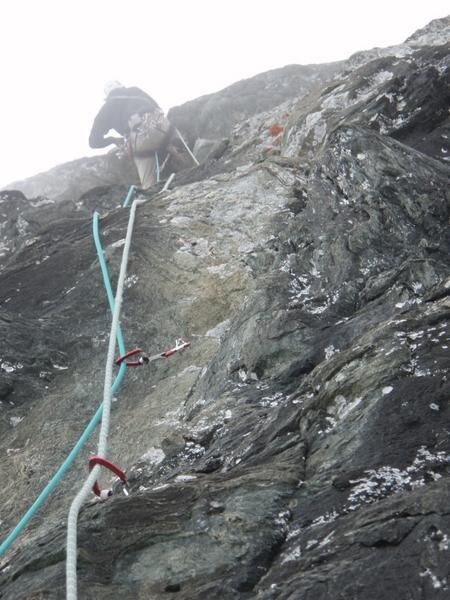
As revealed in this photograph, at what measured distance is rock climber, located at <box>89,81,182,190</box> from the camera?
20.3 metres

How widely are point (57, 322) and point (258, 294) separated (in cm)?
295

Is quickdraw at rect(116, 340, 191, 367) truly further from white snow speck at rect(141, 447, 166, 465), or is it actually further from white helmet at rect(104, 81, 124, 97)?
white helmet at rect(104, 81, 124, 97)

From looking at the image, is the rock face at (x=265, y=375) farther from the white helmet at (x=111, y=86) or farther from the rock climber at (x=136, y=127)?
the white helmet at (x=111, y=86)

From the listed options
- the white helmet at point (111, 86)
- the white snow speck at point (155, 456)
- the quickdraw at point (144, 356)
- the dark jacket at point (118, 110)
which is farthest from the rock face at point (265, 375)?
the white helmet at point (111, 86)

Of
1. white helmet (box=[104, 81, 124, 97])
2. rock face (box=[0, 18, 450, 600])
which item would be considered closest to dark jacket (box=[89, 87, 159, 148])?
white helmet (box=[104, 81, 124, 97])

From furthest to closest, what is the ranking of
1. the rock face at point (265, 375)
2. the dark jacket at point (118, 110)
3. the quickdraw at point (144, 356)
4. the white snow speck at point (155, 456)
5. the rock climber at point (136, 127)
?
the dark jacket at point (118, 110) → the rock climber at point (136, 127) → the quickdraw at point (144, 356) → the white snow speck at point (155, 456) → the rock face at point (265, 375)

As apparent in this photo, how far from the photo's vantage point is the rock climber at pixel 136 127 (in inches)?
800

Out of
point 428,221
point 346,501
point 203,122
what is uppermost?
point 203,122

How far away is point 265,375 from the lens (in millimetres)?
A: 5691

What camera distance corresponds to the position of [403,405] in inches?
149

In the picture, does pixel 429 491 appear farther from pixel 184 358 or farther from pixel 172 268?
pixel 172 268

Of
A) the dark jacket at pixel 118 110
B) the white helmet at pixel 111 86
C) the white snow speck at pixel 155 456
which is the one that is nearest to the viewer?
the white snow speck at pixel 155 456

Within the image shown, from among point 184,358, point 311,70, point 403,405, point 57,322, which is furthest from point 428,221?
point 311,70

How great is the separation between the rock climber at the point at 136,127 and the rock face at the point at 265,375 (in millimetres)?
7643
